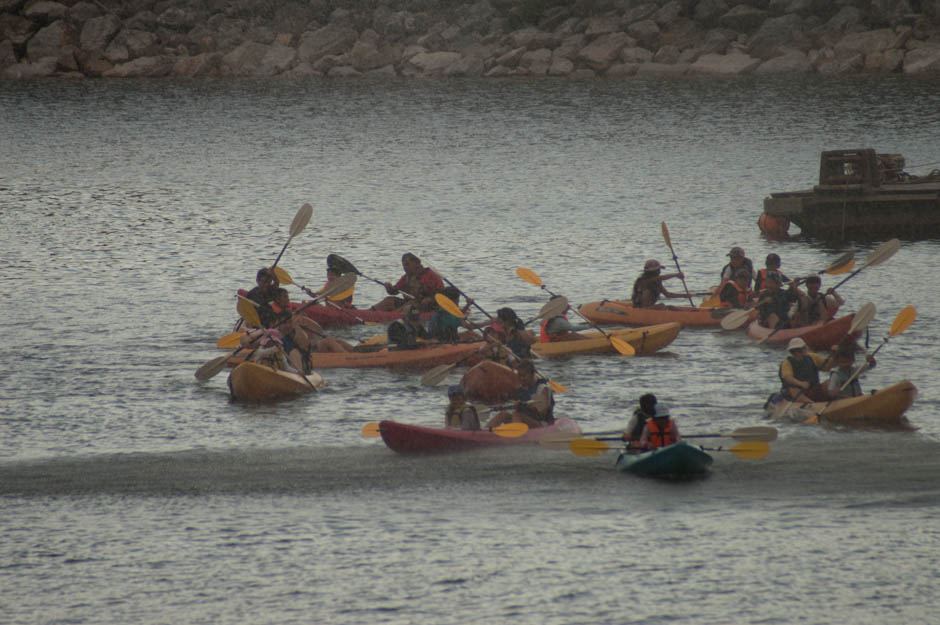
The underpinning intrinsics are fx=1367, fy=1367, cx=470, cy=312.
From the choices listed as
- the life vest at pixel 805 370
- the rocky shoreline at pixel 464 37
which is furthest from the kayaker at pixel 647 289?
the rocky shoreline at pixel 464 37

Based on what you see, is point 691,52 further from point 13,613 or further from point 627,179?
point 13,613

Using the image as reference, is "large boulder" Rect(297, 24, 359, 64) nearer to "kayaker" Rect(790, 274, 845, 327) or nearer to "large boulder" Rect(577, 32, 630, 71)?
"large boulder" Rect(577, 32, 630, 71)

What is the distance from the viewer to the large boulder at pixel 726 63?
285 ft

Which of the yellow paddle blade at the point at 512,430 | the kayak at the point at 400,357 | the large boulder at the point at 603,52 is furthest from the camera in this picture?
the large boulder at the point at 603,52

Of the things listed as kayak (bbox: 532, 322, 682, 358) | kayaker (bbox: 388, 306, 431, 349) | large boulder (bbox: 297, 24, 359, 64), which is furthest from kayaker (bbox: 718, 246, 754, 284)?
large boulder (bbox: 297, 24, 359, 64)

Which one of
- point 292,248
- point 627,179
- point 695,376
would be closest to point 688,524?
point 695,376

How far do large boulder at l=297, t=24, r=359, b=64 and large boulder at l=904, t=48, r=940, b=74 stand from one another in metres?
38.9

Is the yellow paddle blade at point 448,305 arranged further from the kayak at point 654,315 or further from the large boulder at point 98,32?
the large boulder at point 98,32

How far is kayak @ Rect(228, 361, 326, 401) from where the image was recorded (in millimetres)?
21359

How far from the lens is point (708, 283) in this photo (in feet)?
108

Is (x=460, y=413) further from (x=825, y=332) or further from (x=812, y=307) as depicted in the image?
(x=812, y=307)

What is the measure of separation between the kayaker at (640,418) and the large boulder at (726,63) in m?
73.2

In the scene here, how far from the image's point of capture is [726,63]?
8712 centimetres

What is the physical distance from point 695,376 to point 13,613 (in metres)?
12.3
